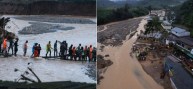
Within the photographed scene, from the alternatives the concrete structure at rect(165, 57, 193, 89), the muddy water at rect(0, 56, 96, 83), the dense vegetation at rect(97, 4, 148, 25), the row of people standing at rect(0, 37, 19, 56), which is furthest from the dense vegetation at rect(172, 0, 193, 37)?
the row of people standing at rect(0, 37, 19, 56)

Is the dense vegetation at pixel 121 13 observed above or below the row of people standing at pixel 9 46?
above

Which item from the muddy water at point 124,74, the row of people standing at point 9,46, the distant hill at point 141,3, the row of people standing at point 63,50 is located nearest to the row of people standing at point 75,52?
the row of people standing at point 63,50

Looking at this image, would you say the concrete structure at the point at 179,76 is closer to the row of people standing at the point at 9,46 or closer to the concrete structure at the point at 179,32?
the concrete structure at the point at 179,32

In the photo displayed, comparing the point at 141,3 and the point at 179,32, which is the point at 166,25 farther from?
the point at 141,3

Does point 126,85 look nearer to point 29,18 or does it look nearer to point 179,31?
point 179,31

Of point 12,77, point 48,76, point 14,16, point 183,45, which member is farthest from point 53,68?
point 183,45
